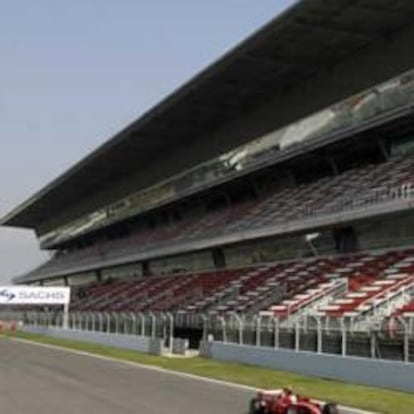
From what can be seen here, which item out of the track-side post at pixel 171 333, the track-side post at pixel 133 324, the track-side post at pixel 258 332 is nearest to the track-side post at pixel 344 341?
the track-side post at pixel 258 332

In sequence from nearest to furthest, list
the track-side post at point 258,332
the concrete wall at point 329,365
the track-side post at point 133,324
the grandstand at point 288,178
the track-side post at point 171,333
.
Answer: the concrete wall at point 329,365 → the track-side post at point 258,332 → the grandstand at point 288,178 → the track-side post at point 171,333 → the track-side post at point 133,324

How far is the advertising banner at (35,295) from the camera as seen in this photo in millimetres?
57969

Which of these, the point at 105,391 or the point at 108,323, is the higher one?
the point at 108,323

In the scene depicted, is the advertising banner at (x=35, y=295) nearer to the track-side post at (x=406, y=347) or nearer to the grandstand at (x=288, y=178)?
the grandstand at (x=288, y=178)

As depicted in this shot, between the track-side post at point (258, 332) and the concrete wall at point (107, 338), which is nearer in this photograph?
the track-side post at point (258, 332)

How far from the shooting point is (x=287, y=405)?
1323 cm

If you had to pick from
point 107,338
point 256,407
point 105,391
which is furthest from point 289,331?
point 107,338

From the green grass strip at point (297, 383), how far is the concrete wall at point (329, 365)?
1.03 ft

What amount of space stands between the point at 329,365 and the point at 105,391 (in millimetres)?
5831

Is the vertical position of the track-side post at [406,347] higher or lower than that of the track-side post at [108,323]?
lower

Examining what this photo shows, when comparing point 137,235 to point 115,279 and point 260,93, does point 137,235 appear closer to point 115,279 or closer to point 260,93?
point 115,279

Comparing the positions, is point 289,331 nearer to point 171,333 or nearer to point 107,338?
point 171,333

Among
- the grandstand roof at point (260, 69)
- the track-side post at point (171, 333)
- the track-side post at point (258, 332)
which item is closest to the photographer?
the track-side post at point (258, 332)

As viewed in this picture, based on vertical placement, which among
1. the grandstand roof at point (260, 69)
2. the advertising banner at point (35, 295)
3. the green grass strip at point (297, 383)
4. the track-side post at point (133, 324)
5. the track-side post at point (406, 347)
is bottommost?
the green grass strip at point (297, 383)
